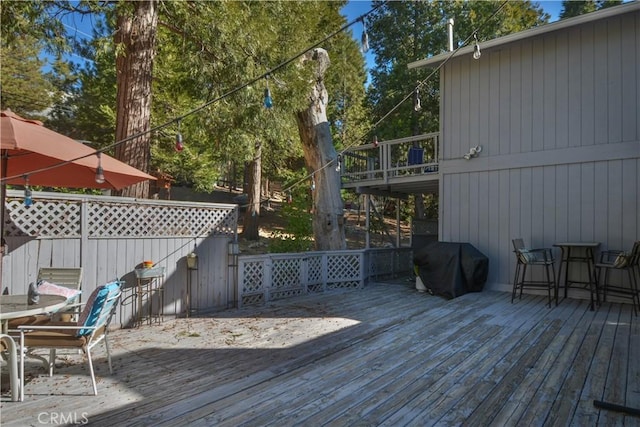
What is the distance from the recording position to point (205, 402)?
8.75 feet

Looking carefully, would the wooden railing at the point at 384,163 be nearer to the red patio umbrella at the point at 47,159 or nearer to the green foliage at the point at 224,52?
the green foliage at the point at 224,52

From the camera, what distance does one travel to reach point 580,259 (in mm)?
5660

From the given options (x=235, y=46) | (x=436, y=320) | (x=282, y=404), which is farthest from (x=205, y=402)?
(x=235, y=46)

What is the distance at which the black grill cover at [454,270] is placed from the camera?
6582mm

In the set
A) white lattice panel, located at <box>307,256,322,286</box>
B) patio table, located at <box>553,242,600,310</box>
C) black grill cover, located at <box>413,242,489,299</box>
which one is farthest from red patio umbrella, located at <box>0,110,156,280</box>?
patio table, located at <box>553,242,600,310</box>

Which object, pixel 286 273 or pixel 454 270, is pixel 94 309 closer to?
pixel 286 273

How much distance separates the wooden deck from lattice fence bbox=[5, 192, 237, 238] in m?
1.27

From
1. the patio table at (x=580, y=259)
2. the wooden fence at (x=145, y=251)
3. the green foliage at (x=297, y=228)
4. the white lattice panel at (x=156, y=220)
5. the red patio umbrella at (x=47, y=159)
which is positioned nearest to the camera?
the red patio umbrella at (x=47, y=159)

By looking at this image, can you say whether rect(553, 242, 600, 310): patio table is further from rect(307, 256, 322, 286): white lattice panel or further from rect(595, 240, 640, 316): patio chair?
rect(307, 256, 322, 286): white lattice panel

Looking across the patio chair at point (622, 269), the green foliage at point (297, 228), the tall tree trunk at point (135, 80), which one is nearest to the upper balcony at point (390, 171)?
the green foliage at point (297, 228)

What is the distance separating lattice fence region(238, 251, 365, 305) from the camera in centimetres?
603

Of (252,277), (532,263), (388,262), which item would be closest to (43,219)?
(252,277)

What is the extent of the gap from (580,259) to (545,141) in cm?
217

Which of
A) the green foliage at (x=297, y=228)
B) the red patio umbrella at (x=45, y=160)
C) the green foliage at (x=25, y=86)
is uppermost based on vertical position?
the green foliage at (x=25, y=86)
